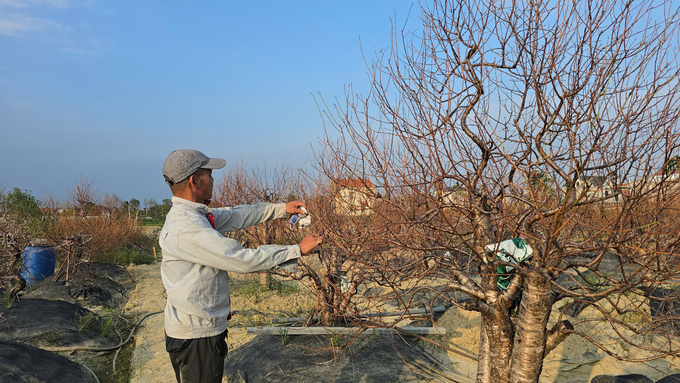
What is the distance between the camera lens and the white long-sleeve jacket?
2.13 metres

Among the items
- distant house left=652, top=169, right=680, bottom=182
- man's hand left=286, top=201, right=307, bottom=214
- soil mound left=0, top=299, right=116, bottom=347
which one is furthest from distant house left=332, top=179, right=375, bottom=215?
soil mound left=0, top=299, right=116, bottom=347

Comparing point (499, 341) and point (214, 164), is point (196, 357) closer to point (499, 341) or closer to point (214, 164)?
point (214, 164)

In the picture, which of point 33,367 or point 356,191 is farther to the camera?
point 33,367

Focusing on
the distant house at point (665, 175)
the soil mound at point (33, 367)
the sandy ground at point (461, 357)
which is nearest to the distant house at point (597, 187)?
the distant house at point (665, 175)

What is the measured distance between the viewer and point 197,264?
7.39 ft

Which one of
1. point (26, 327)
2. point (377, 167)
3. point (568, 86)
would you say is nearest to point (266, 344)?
point (377, 167)

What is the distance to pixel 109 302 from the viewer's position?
819cm

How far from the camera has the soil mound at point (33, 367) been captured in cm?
367

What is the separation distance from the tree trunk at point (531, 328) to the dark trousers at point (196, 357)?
1.92m

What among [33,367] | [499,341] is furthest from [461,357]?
[33,367]

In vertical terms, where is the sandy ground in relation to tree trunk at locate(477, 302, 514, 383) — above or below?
below

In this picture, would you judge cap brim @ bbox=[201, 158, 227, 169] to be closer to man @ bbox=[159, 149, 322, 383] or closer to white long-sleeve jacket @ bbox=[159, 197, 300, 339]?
man @ bbox=[159, 149, 322, 383]

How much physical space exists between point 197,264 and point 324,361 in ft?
7.87

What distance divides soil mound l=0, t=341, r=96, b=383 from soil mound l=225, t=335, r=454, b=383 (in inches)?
59.0
